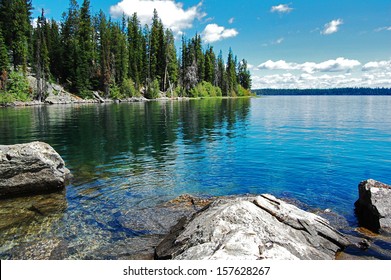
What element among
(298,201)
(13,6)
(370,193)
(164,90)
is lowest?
(298,201)

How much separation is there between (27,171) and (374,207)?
12.6 metres

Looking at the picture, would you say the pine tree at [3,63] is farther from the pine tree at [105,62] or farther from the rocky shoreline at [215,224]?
the rocky shoreline at [215,224]

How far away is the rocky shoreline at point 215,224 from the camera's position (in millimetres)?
6121

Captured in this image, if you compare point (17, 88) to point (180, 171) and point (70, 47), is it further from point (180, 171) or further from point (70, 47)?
point (180, 171)

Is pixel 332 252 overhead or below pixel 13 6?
below

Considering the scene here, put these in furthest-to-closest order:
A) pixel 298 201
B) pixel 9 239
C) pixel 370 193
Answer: pixel 298 201 → pixel 370 193 → pixel 9 239

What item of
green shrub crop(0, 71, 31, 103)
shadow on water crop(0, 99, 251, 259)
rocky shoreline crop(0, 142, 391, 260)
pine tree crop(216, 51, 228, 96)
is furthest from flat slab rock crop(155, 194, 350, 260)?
pine tree crop(216, 51, 228, 96)

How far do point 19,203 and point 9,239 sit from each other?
318 centimetres

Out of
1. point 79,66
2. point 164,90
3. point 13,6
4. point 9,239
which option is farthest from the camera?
point 164,90

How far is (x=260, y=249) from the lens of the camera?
575 cm

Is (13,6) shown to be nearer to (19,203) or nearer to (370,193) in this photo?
(19,203)

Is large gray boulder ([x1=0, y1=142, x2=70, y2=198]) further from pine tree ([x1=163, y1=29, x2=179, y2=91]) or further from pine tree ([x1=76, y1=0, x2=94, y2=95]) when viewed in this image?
pine tree ([x1=163, y1=29, x2=179, y2=91])

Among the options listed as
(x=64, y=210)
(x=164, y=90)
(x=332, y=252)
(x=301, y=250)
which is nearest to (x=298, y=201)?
(x=332, y=252)

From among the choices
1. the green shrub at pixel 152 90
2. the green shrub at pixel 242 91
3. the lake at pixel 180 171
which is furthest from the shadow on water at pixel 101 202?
the green shrub at pixel 242 91
